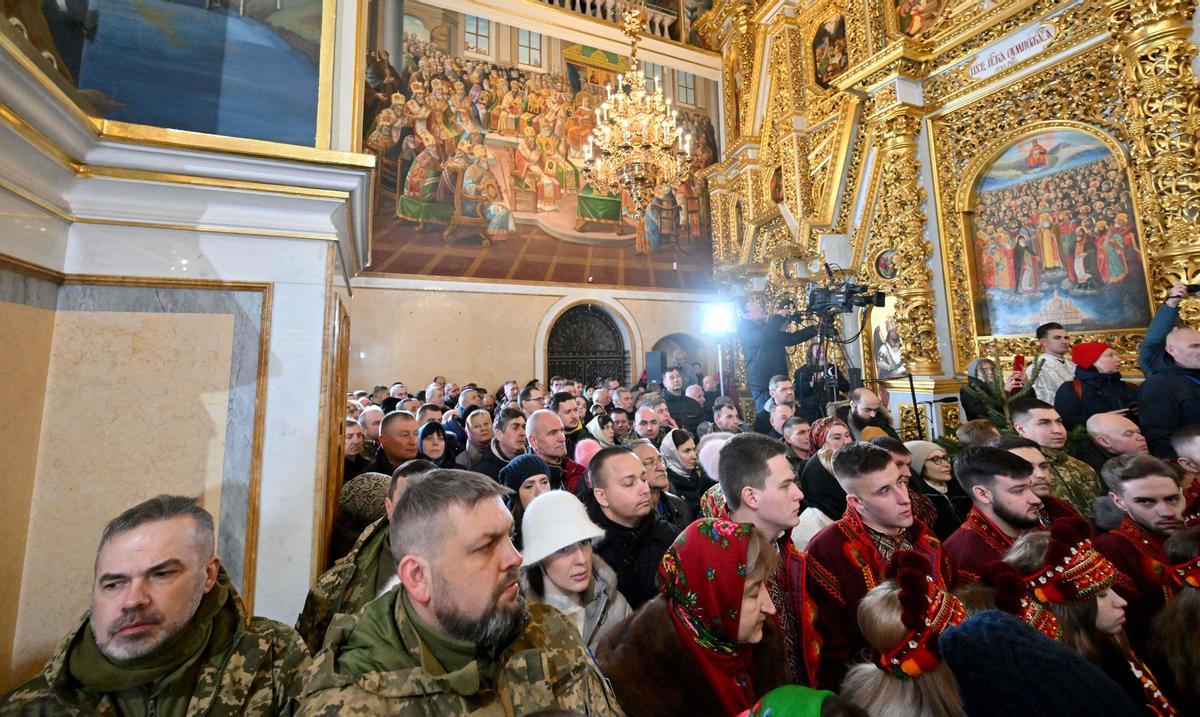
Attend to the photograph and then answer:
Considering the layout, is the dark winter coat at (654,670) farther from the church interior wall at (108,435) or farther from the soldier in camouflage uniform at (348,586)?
the church interior wall at (108,435)

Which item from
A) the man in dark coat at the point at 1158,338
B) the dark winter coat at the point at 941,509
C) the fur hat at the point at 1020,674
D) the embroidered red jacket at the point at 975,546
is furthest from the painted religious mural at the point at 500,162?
the fur hat at the point at 1020,674

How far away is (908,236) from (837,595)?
284 inches

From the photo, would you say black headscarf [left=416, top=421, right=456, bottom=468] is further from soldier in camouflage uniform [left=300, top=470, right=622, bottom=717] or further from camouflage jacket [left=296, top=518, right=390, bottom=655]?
soldier in camouflage uniform [left=300, top=470, right=622, bottom=717]

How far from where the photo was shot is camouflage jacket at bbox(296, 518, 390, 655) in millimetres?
1641

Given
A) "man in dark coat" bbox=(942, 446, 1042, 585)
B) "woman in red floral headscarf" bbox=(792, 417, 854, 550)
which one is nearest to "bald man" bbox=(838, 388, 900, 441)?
"woman in red floral headscarf" bbox=(792, 417, 854, 550)

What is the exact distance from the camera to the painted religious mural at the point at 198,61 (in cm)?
179

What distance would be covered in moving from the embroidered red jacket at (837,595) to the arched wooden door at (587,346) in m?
10.5

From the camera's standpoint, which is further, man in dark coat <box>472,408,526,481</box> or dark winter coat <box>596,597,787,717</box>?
man in dark coat <box>472,408,526,481</box>

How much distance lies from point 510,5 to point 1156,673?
13385 millimetres

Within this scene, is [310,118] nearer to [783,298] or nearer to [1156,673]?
[1156,673]

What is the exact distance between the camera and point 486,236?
10.9 m

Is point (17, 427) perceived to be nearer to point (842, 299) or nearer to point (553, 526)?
point (553, 526)

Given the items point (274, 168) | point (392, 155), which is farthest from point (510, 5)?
point (274, 168)

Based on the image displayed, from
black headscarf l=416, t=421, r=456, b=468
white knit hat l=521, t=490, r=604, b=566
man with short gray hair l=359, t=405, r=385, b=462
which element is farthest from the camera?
man with short gray hair l=359, t=405, r=385, b=462
